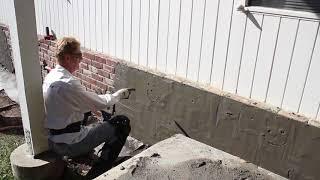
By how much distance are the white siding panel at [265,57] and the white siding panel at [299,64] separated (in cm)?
20

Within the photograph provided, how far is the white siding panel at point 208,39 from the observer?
3.36 meters

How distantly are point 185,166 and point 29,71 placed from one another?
1774mm

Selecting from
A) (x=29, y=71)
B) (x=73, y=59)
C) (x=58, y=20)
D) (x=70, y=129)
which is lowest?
(x=70, y=129)

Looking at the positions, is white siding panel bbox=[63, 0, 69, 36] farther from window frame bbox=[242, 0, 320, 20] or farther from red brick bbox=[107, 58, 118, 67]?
window frame bbox=[242, 0, 320, 20]

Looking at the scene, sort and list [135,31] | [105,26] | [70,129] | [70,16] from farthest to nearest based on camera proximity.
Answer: [70,16] → [105,26] → [135,31] → [70,129]

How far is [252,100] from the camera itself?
3.29 metres

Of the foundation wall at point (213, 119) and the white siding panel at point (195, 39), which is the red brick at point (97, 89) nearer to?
Result: the foundation wall at point (213, 119)

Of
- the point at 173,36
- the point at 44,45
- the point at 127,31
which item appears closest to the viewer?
the point at 173,36

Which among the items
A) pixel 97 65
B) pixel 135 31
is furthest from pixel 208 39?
pixel 97 65

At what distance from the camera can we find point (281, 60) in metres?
2.97

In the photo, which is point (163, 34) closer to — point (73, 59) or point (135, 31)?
point (135, 31)

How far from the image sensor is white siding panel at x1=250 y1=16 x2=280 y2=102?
2965mm

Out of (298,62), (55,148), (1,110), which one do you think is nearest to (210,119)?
(298,62)

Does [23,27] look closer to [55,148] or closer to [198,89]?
[55,148]
